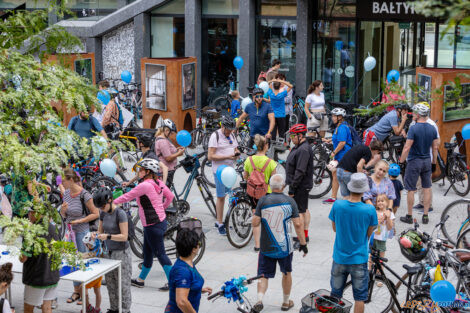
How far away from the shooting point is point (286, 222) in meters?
8.00

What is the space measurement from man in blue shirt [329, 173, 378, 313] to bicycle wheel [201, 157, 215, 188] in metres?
6.37

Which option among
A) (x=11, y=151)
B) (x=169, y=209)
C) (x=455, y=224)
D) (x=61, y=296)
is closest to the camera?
(x=11, y=151)

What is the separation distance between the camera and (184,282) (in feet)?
20.5

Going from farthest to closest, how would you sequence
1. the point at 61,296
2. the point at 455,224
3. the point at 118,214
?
1. the point at 455,224
2. the point at 61,296
3. the point at 118,214

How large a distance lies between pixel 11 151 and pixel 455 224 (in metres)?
7.31

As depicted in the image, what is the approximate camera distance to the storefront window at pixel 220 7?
72.0ft

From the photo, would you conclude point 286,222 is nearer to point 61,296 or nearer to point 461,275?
point 461,275

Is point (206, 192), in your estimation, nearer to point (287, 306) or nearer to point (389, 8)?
point (287, 306)

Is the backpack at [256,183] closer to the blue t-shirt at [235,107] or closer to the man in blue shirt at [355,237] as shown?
the man in blue shirt at [355,237]

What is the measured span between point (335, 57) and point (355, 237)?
13.8 meters

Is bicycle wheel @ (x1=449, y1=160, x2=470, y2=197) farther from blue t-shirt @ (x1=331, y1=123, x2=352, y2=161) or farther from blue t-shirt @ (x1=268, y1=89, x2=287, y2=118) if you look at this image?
blue t-shirt @ (x1=268, y1=89, x2=287, y2=118)

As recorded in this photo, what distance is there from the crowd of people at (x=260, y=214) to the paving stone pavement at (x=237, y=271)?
0.72ft

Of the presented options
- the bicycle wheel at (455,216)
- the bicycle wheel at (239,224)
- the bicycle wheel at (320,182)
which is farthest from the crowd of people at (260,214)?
the bicycle wheel at (455,216)

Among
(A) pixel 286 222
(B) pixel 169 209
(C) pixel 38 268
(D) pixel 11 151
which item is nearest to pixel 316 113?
(B) pixel 169 209
